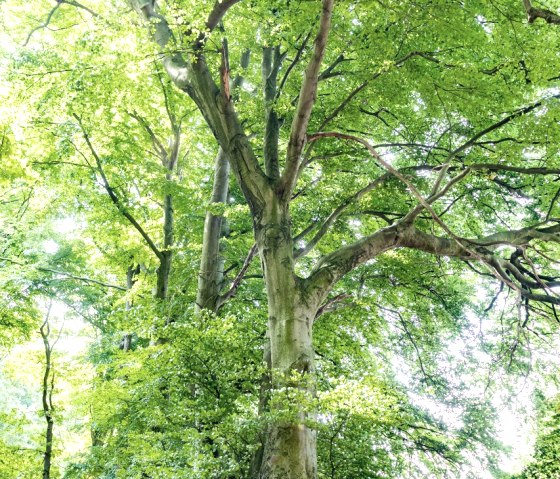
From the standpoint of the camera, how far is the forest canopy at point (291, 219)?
13.4 ft

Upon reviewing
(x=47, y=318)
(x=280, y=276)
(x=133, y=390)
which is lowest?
(x=133, y=390)

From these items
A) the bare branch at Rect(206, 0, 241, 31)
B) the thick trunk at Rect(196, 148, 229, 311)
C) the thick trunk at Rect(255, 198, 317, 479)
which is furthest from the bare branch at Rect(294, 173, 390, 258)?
the bare branch at Rect(206, 0, 241, 31)

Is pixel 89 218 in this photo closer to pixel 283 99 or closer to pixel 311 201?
pixel 311 201

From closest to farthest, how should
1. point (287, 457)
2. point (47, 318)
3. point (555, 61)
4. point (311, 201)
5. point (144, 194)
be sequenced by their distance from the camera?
point (287, 457) < point (555, 61) < point (311, 201) < point (144, 194) < point (47, 318)

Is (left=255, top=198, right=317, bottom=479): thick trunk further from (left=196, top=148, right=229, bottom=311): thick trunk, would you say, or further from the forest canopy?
(left=196, top=148, right=229, bottom=311): thick trunk

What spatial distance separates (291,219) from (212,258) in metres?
1.90

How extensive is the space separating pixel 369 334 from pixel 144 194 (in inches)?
192

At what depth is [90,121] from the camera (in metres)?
6.48

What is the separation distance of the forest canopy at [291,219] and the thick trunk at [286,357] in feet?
0.07

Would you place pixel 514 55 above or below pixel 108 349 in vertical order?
above

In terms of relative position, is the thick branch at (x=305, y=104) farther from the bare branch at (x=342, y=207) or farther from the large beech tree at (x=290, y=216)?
the bare branch at (x=342, y=207)

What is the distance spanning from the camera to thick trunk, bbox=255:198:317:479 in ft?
11.1

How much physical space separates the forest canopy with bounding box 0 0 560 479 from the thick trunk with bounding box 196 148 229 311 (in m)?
0.03

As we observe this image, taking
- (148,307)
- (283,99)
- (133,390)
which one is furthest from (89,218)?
(283,99)
